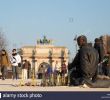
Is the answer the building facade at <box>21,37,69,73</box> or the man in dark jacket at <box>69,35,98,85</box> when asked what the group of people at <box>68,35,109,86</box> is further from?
the building facade at <box>21,37,69,73</box>

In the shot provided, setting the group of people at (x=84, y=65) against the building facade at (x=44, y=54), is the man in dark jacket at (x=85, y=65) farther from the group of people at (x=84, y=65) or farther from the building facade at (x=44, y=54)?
the building facade at (x=44, y=54)

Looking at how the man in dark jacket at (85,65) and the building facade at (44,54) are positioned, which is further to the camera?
the building facade at (44,54)

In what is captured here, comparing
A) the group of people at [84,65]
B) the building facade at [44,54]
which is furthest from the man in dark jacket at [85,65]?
the building facade at [44,54]

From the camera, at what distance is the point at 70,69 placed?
51.9 feet

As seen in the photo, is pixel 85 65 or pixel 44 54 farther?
pixel 44 54

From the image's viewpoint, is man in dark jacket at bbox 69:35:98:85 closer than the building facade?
Yes

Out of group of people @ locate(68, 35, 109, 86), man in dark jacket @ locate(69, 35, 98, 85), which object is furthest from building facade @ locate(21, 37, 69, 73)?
man in dark jacket @ locate(69, 35, 98, 85)

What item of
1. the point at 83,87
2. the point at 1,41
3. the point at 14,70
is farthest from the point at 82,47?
the point at 1,41

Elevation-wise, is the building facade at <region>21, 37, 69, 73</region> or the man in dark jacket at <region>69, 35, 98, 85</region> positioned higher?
the building facade at <region>21, 37, 69, 73</region>

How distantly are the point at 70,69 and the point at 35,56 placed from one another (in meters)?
94.5

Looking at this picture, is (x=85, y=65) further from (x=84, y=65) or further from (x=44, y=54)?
(x=44, y=54)

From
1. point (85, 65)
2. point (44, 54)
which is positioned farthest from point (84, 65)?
point (44, 54)

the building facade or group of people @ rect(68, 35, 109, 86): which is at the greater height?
the building facade

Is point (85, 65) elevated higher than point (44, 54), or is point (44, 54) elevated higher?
point (44, 54)
